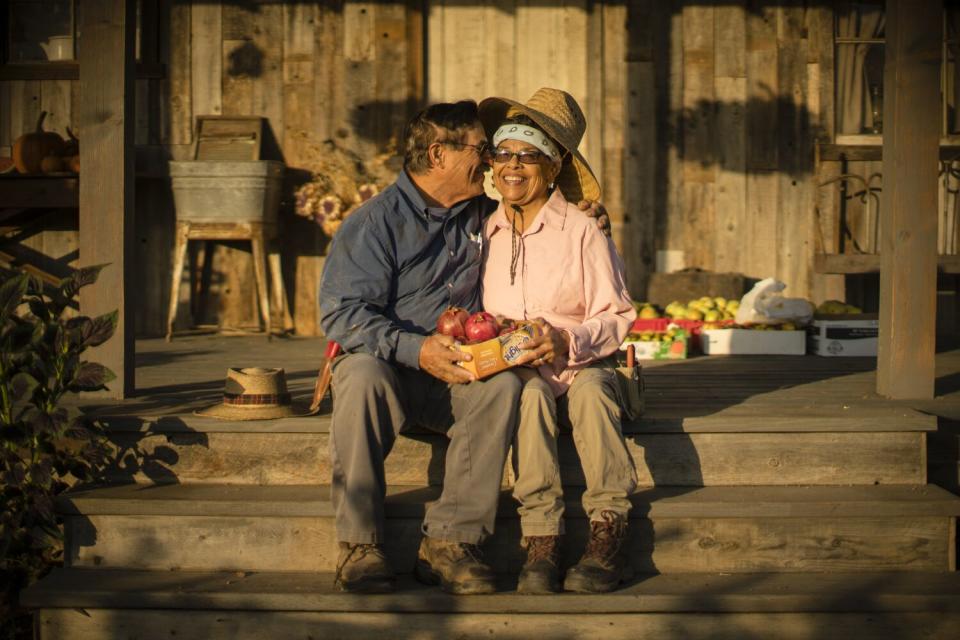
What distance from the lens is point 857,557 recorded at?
3.82 meters

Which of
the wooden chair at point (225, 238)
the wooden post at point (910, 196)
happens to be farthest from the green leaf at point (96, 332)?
the wooden chair at point (225, 238)

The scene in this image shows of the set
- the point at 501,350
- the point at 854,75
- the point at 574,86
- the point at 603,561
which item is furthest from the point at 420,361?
the point at 854,75

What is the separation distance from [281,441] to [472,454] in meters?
0.82

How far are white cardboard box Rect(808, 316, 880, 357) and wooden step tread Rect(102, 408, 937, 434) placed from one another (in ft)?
8.54

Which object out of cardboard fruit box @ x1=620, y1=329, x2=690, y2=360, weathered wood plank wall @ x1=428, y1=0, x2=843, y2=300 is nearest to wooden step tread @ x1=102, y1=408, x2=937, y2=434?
cardboard fruit box @ x1=620, y1=329, x2=690, y2=360

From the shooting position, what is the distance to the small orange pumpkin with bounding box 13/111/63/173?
7.48m

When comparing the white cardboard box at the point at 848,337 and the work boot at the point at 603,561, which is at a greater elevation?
the white cardboard box at the point at 848,337

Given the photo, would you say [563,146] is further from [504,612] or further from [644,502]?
[504,612]

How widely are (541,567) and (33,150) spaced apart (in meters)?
5.32

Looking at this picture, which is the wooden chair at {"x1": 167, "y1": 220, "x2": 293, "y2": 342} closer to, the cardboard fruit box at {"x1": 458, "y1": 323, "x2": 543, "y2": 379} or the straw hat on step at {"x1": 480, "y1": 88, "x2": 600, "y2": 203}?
the straw hat on step at {"x1": 480, "y1": 88, "x2": 600, "y2": 203}

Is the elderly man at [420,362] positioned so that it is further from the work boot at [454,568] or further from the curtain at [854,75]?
the curtain at [854,75]

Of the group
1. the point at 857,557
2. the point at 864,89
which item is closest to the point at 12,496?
the point at 857,557

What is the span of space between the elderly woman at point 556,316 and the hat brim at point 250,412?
0.83 meters

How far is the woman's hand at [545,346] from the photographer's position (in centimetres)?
365
